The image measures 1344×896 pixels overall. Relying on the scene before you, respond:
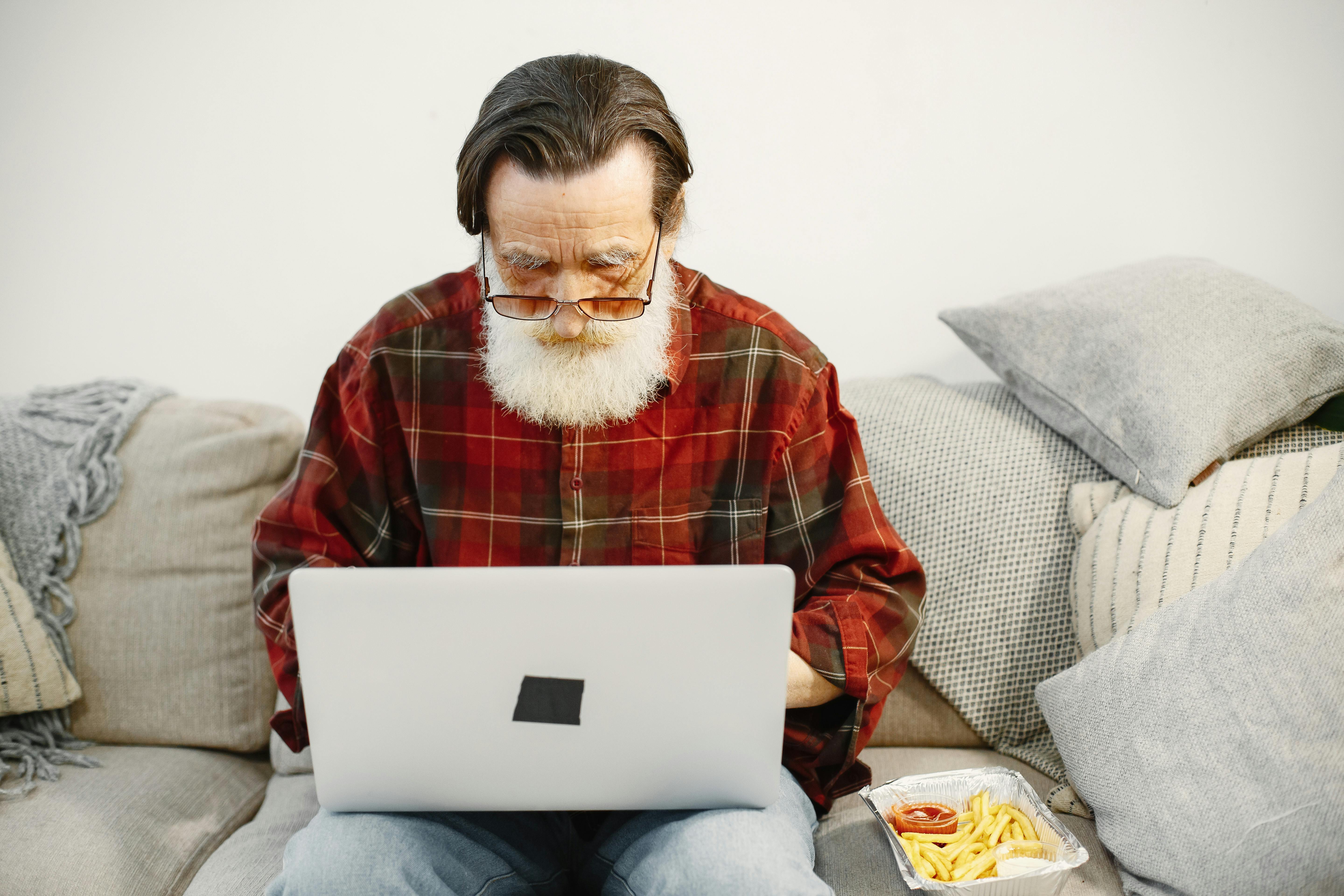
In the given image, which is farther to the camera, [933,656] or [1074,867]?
[933,656]

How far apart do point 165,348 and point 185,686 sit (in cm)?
70

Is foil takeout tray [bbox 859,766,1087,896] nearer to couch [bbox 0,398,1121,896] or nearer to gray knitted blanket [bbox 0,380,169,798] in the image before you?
couch [bbox 0,398,1121,896]

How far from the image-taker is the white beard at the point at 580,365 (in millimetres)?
1137

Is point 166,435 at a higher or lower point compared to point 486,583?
lower

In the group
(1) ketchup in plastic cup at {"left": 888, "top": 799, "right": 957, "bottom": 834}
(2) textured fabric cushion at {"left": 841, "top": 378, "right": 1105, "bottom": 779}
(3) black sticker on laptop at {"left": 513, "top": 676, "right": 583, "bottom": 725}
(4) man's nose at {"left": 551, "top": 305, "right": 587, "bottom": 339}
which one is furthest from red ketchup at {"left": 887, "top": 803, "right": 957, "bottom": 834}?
(4) man's nose at {"left": 551, "top": 305, "right": 587, "bottom": 339}

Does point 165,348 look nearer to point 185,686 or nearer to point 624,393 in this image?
point 185,686

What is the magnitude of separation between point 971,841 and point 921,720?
364 mm

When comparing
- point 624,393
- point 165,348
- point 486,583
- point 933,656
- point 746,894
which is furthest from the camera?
point 165,348

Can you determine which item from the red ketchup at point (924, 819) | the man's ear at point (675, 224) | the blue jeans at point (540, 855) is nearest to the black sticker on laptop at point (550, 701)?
the blue jeans at point (540, 855)

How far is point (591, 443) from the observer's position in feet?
3.91

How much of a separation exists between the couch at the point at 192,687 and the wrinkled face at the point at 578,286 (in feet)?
1.69

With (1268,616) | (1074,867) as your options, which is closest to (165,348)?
(1074,867)

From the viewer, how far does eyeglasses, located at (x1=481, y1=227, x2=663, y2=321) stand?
1.08m

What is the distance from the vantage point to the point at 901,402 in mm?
1498
